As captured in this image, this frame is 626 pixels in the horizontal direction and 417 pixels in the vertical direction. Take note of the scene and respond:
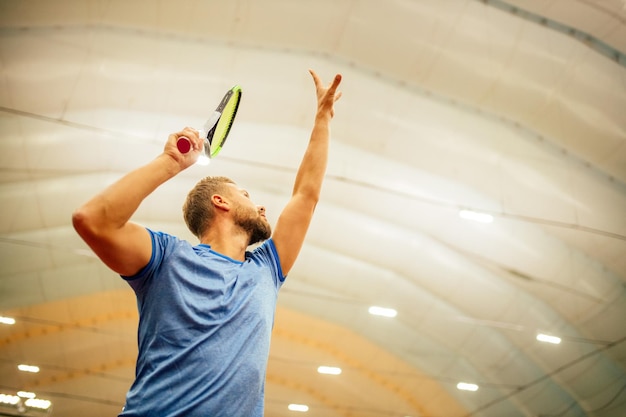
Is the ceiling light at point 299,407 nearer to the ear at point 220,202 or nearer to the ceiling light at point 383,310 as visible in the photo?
the ceiling light at point 383,310

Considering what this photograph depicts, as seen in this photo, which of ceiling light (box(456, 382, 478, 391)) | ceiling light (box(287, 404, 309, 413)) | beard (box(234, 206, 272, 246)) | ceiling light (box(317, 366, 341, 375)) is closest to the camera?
beard (box(234, 206, 272, 246))

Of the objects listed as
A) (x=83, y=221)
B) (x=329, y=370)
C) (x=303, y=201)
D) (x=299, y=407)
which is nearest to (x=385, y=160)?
(x=303, y=201)

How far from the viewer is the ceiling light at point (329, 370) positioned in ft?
44.1

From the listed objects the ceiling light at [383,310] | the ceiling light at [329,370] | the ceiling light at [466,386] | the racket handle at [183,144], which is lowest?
the racket handle at [183,144]

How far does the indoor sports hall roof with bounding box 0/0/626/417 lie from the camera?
629cm

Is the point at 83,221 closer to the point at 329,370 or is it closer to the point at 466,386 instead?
the point at 329,370

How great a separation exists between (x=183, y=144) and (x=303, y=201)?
440 mm

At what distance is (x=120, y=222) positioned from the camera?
106 centimetres

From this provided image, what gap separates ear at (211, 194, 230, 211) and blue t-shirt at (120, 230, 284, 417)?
0.26 meters

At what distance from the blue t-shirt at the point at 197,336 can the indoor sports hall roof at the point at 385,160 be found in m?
5.55

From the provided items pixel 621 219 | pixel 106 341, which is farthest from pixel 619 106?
pixel 106 341

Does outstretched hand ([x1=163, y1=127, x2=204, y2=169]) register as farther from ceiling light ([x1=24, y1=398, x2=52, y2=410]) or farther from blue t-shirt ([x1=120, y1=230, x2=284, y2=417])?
ceiling light ([x1=24, y1=398, x2=52, y2=410])

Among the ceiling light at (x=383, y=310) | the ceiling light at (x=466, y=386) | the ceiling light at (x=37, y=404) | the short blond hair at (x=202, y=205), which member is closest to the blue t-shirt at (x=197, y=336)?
the short blond hair at (x=202, y=205)

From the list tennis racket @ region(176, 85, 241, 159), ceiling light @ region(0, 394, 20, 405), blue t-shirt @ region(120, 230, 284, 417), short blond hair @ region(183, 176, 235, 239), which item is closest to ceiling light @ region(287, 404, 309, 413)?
ceiling light @ region(0, 394, 20, 405)
